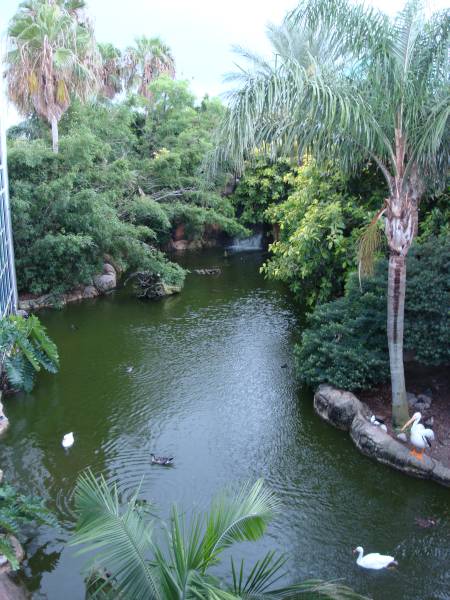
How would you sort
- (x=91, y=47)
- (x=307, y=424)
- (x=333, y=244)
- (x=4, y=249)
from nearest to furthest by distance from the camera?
(x=307, y=424), (x=333, y=244), (x=4, y=249), (x=91, y=47)

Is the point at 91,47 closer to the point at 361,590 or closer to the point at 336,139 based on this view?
the point at 336,139

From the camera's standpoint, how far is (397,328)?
8.87 meters

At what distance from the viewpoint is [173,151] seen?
25344mm

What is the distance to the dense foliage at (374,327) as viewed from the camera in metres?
9.34

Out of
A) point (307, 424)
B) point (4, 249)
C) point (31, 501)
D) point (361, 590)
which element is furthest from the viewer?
point (4, 249)

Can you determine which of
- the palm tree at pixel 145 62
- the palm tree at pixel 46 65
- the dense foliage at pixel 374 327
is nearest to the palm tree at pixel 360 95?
the dense foliage at pixel 374 327

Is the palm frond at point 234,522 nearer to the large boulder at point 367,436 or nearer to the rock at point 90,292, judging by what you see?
the large boulder at point 367,436

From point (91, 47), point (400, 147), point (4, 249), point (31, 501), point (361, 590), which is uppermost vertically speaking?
point (91, 47)

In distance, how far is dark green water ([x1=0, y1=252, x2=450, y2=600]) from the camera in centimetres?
662

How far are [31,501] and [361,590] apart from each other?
3.93 meters

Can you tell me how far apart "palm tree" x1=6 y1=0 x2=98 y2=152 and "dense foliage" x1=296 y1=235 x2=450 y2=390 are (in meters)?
12.1

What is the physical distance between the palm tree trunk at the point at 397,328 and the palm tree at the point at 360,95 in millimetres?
380

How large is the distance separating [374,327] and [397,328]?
1.32m

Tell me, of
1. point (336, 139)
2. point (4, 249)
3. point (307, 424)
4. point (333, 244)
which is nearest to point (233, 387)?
point (307, 424)
